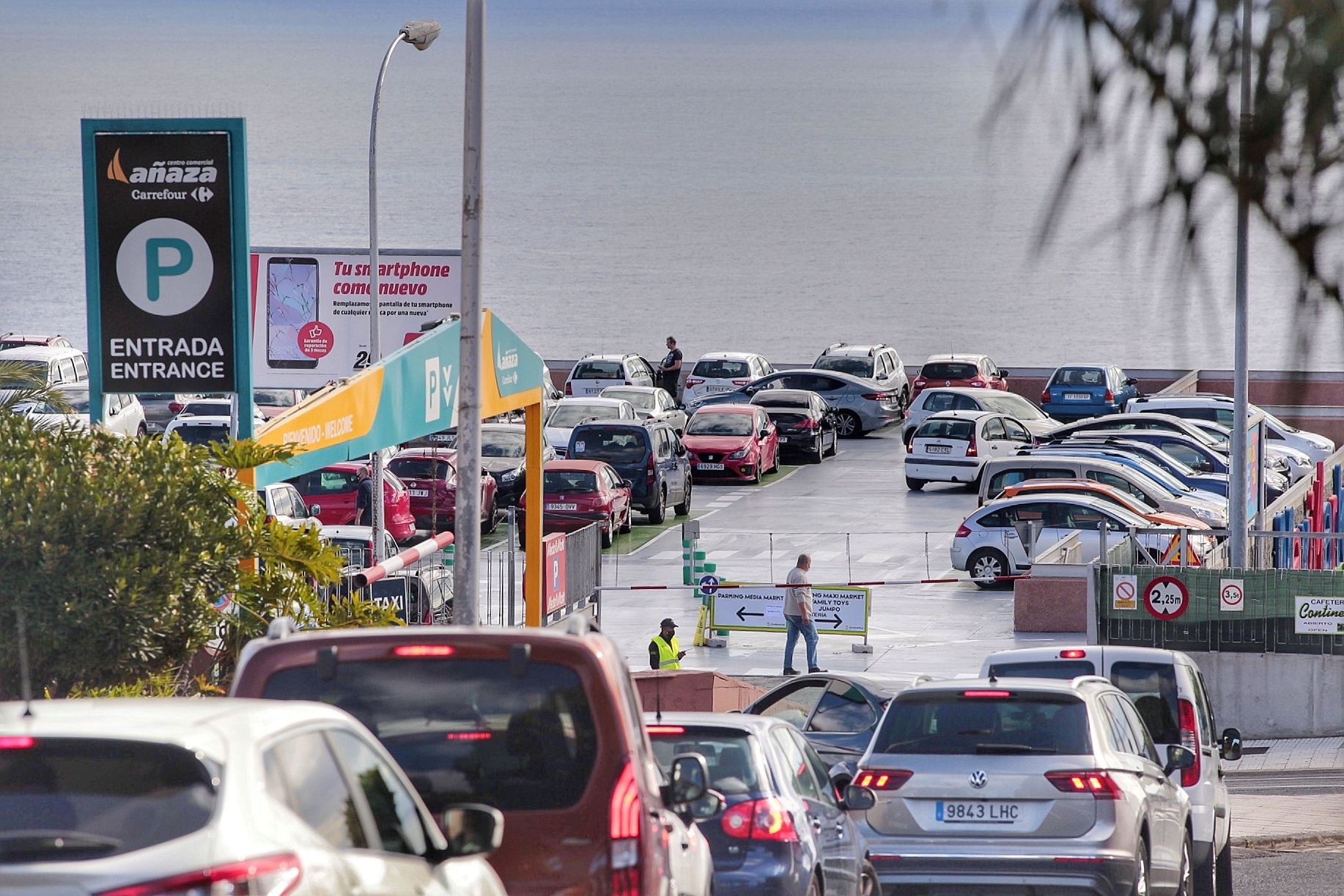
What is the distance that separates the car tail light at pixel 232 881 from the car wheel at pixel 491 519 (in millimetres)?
30300

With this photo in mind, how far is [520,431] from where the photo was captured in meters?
37.0

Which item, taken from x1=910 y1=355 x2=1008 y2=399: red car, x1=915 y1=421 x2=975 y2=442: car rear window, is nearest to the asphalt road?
x1=915 y1=421 x2=975 y2=442: car rear window

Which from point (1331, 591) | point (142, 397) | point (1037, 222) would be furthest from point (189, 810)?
point (142, 397)

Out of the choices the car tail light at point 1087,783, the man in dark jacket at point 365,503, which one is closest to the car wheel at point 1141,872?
the car tail light at point 1087,783

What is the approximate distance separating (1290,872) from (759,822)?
25.6ft

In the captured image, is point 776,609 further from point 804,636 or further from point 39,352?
point 39,352

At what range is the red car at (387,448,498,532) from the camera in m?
33.5

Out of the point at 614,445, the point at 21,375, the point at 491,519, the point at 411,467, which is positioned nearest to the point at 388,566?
the point at 21,375

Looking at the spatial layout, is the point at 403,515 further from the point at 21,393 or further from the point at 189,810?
the point at 189,810

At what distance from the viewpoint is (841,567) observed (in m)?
32.9

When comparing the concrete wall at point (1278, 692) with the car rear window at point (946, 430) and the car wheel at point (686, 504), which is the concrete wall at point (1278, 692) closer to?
the car wheel at point (686, 504)

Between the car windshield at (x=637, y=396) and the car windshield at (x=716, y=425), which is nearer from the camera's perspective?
the car windshield at (x=716, y=425)

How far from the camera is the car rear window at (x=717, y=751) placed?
370 inches

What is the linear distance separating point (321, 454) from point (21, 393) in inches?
103
